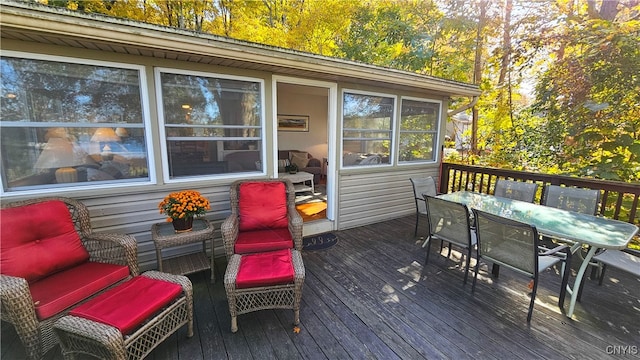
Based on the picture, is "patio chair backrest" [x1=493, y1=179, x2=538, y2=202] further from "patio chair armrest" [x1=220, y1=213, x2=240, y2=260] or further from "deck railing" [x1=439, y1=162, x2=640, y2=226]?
"patio chair armrest" [x1=220, y1=213, x2=240, y2=260]

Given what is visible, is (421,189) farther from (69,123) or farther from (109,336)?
(69,123)

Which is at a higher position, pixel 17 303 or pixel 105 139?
pixel 105 139

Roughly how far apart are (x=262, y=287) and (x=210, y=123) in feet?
7.05

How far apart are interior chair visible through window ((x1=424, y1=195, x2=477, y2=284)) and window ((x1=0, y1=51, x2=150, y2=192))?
336 cm

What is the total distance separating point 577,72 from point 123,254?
7.11 metres

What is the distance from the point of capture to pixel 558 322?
2176mm

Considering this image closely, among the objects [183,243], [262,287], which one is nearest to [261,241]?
[262,287]

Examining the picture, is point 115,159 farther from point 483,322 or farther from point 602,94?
point 602,94

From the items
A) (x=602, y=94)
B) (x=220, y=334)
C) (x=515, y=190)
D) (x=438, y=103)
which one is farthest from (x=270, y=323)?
(x=602, y=94)

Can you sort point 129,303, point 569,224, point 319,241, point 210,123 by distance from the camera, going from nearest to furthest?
point 129,303
point 569,224
point 210,123
point 319,241

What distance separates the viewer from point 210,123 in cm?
319

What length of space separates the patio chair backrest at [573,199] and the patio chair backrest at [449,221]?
1596 mm

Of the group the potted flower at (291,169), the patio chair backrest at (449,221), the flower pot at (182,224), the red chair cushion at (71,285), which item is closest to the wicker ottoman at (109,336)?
the red chair cushion at (71,285)

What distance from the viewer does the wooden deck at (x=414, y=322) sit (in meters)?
1.89
